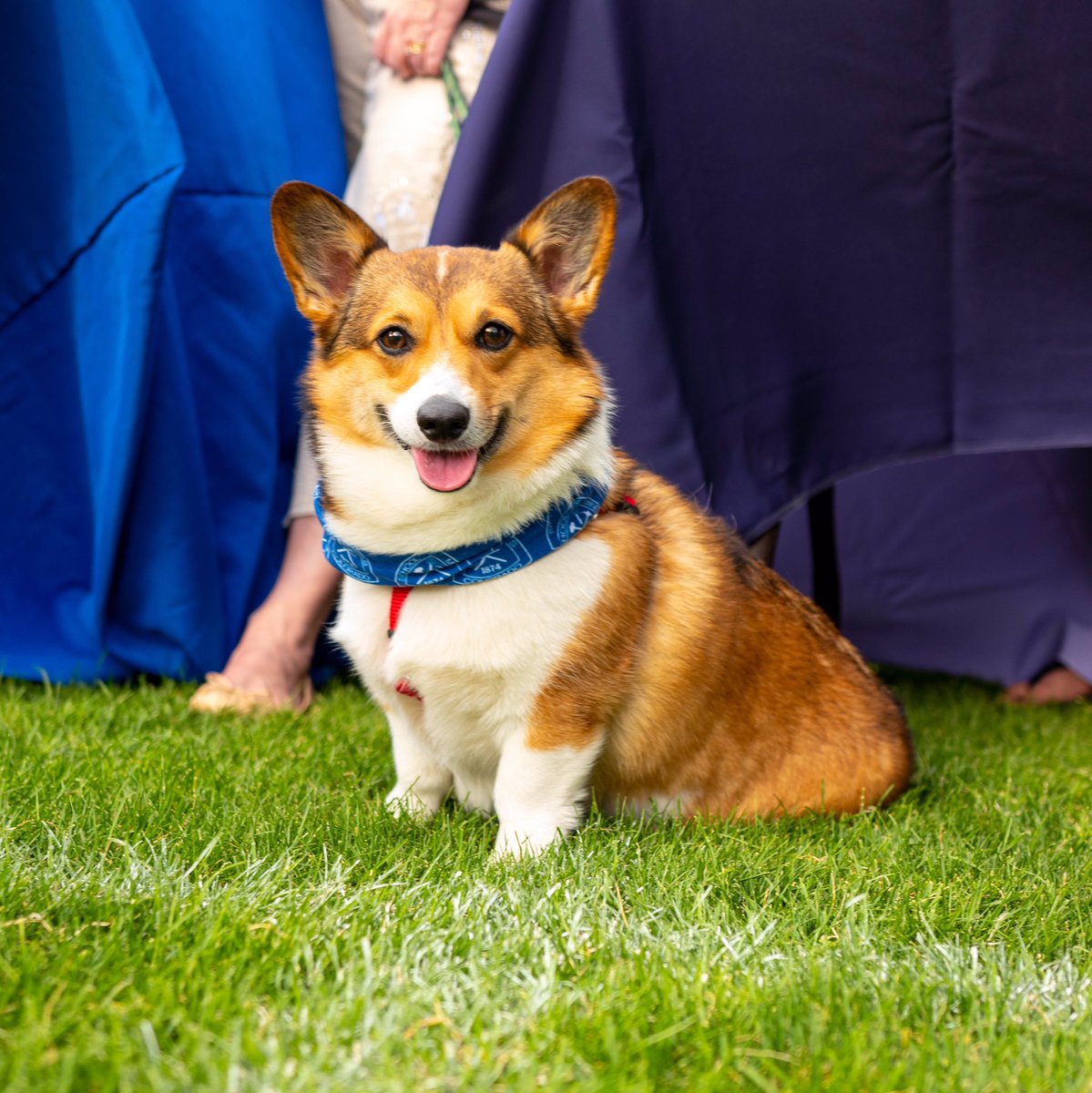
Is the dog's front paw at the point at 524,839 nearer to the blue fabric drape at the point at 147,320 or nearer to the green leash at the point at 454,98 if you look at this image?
the blue fabric drape at the point at 147,320

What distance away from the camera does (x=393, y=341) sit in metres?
2.47

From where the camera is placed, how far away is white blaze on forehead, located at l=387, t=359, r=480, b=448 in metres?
2.27

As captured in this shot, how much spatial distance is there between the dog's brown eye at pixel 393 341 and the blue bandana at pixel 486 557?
1.32 ft

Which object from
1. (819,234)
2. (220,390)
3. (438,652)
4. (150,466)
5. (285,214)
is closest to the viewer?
(438,652)

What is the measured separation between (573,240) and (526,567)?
73 centimetres

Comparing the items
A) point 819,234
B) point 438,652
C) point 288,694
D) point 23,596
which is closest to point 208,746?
point 288,694

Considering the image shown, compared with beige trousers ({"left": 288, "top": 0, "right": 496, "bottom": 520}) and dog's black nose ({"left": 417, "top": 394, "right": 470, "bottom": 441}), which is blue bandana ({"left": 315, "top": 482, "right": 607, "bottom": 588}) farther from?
beige trousers ({"left": 288, "top": 0, "right": 496, "bottom": 520})

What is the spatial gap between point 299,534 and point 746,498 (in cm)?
144

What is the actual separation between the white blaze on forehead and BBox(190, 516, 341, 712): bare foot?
1456 mm

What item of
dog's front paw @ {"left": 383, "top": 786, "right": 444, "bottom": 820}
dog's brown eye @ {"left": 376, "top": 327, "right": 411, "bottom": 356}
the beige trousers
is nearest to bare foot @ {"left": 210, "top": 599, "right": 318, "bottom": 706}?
the beige trousers

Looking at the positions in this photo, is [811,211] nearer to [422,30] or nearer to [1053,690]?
[422,30]

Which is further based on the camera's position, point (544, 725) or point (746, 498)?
point (746, 498)

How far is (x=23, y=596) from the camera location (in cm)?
387

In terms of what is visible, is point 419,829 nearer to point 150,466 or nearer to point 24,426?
point 150,466
